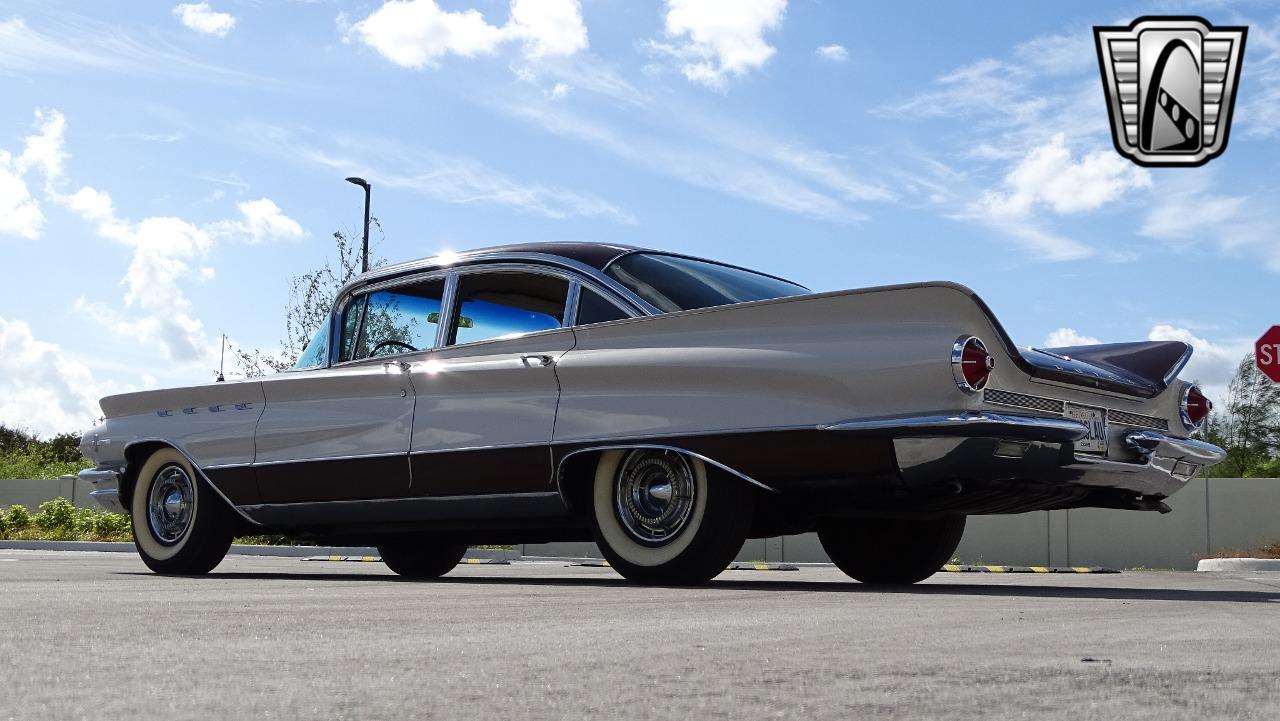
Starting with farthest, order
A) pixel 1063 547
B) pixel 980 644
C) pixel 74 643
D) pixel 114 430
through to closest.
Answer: pixel 1063 547
pixel 114 430
pixel 980 644
pixel 74 643

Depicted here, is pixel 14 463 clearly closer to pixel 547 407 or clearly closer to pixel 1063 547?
pixel 1063 547

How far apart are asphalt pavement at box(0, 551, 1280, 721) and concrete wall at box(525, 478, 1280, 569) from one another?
18.3m

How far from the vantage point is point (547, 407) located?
265 inches

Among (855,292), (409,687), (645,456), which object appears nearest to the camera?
(409,687)

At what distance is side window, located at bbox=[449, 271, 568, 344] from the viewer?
7.14m

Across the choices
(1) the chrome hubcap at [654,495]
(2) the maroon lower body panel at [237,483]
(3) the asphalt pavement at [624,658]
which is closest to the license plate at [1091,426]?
(3) the asphalt pavement at [624,658]

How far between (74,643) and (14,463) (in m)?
53.8

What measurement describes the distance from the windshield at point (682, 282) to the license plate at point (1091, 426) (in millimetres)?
1481

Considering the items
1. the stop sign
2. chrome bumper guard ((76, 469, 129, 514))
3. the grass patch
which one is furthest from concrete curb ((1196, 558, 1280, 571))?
the grass patch

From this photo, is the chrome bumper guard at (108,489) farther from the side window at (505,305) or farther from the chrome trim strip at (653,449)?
the chrome trim strip at (653,449)

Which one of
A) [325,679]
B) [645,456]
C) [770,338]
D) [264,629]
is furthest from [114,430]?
[325,679]

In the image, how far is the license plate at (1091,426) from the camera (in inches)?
243

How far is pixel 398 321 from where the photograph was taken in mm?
8062

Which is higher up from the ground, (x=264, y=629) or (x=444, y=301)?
(x=444, y=301)
